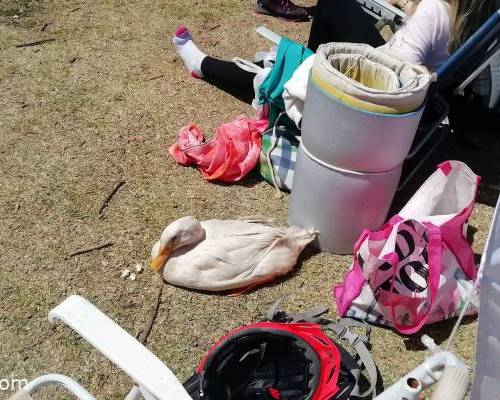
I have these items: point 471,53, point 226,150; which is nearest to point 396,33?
point 471,53

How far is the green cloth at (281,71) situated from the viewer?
9.33 feet

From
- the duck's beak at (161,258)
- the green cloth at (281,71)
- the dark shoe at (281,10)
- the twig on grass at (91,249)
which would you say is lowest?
the twig on grass at (91,249)

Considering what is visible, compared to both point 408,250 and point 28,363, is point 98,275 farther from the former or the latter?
point 408,250

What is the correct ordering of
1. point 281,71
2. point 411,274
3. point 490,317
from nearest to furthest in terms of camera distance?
point 490,317 < point 411,274 < point 281,71

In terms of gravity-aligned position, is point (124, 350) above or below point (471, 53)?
below

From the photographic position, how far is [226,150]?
290cm

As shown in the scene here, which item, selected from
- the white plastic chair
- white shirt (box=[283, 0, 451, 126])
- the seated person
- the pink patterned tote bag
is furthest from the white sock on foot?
the white plastic chair

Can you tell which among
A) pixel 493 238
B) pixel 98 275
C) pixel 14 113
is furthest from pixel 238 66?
pixel 493 238

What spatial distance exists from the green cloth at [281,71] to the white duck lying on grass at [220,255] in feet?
2.57

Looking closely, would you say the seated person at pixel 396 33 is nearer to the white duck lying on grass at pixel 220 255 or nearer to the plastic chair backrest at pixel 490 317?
the white duck lying on grass at pixel 220 255

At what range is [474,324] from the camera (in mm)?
2316

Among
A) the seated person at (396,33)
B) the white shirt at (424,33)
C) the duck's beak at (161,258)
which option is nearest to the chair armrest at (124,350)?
the duck's beak at (161,258)

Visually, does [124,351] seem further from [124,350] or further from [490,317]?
[490,317]

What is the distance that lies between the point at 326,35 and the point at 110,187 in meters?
1.63
